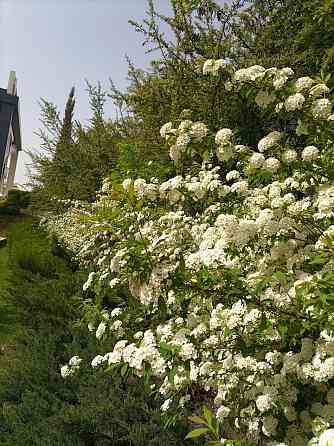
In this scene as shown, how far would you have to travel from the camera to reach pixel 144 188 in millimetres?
2840

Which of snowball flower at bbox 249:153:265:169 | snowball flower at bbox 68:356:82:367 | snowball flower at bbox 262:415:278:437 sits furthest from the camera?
snowball flower at bbox 68:356:82:367

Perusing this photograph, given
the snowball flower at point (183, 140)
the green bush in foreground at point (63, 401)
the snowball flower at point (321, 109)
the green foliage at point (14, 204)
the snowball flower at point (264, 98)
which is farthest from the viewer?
the green foliage at point (14, 204)

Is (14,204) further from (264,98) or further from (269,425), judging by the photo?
(269,425)

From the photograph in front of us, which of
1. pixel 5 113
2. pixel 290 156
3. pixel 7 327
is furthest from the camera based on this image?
pixel 5 113

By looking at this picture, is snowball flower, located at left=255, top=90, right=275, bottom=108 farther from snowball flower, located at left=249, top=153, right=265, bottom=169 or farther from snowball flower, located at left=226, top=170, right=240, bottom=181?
snowball flower, located at left=226, top=170, right=240, bottom=181

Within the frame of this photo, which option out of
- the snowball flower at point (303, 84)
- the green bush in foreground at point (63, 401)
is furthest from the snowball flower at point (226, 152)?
the green bush in foreground at point (63, 401)

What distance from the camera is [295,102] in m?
2.48

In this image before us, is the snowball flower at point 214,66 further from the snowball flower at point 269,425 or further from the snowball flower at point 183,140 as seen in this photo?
the snowball flower at point 269,425

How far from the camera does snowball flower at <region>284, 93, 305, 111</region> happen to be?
2471mm

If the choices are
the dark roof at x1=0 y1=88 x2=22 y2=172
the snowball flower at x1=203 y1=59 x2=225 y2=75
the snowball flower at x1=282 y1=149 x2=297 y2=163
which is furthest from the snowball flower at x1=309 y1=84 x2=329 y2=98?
the dark roof at x1=0 y1=88 x2=22 y2=172

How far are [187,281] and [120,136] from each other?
691 cm

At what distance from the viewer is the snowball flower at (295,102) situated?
2.47 meters

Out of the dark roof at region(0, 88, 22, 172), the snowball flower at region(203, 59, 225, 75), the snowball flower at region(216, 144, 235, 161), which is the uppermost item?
the dark roof at region(0, 88, 22, 172)

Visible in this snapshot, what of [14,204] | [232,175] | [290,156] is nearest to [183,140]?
[232,175]
